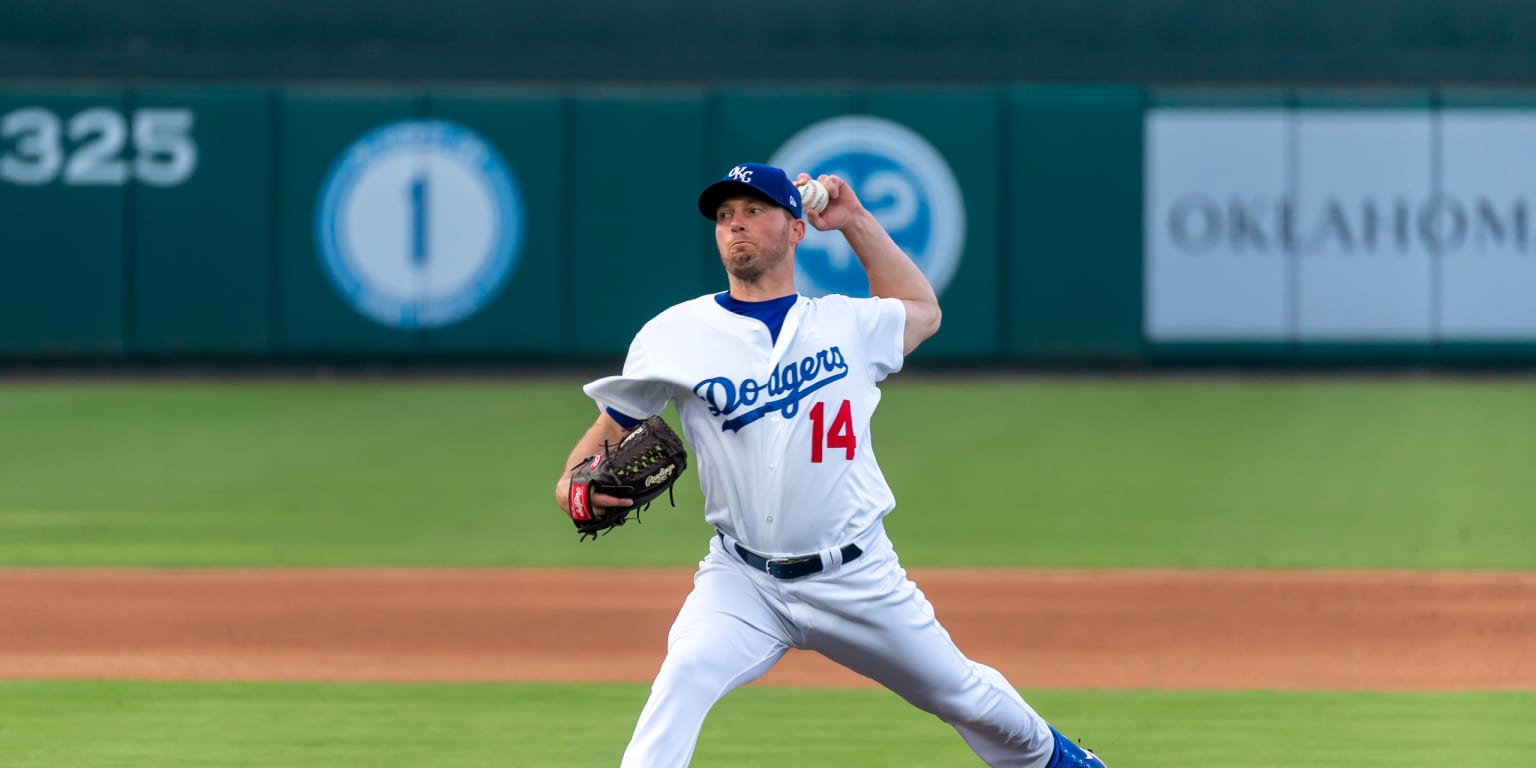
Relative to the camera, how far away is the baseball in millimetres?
4953

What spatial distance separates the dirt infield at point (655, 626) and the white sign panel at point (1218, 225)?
10580 mm

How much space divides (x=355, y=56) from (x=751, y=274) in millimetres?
17245

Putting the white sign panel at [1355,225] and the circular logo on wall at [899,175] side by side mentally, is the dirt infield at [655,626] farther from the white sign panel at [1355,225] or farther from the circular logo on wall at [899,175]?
the white sign panel at [1355,225]

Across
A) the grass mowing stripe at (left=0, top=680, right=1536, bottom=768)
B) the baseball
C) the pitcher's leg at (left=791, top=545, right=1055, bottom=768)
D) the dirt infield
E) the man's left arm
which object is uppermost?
the baseball

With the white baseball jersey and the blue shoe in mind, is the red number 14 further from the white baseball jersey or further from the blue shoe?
the blue shoe

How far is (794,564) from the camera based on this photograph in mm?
4770

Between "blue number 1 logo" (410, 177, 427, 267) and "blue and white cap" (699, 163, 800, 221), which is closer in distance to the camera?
"blue and white cap" (699, 163, 800, 221)

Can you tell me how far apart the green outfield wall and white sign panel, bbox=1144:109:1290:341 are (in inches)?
1.0

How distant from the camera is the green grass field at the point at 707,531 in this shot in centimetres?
656

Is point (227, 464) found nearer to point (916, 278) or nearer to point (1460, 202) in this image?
point (916, 278)

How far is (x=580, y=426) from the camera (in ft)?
53.5

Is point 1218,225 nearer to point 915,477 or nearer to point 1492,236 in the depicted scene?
point 1492,236

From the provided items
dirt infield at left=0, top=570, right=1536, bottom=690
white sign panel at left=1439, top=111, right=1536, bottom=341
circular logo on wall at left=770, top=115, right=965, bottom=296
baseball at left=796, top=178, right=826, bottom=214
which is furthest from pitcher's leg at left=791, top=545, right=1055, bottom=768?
white sign panel at left=1439, top=111, right=1536, bottom=341

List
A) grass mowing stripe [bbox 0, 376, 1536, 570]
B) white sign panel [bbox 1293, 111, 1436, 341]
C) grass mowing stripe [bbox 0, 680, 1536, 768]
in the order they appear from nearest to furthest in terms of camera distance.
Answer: grass mowing stripe [bbox 0, 680, 1536, 768] → grass mowing stripe [bbox 0, 376, 1536, 570] → white sign panel [bbox 1293, 111, 1436, 341]
